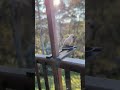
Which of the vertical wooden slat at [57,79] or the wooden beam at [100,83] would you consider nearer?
the wooden beam at [100,83]

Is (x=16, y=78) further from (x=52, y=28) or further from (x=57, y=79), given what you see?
(x=52, y=28)

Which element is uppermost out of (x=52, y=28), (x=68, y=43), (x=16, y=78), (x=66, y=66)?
(x=52, y=28)

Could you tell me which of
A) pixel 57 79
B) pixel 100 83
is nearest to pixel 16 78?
pixel 57 79

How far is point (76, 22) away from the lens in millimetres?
1763

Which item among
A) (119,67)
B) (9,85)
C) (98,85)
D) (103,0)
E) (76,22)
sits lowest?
(9,85)

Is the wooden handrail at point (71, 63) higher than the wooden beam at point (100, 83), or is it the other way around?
the wooden handrail at point (71, 63)

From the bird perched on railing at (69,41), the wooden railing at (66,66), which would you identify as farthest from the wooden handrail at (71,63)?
the bird perched on railing at (69,41)

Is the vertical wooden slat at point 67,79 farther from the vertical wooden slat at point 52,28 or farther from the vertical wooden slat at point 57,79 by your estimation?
the vertical wooden slat at point 52,28

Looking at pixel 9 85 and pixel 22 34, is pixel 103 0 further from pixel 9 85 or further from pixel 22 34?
pixel 9 85

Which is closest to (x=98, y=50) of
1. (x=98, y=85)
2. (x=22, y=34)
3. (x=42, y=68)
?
(x=98, y=85)

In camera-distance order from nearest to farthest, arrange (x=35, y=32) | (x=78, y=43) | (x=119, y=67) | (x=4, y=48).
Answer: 1. (x=119, y=67)
2. (x=78, y=43)
3. (x=35, y=32)
4. (x=4, y=48)

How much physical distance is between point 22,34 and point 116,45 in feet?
2.67

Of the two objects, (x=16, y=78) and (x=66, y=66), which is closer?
(x=66, y=66)

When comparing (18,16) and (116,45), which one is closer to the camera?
(116,45)
